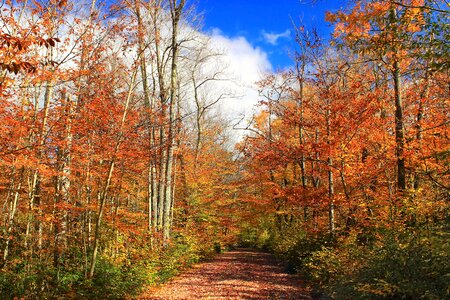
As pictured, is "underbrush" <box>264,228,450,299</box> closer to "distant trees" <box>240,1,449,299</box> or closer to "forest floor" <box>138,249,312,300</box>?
"distant trees" <box>240,1,449,299</box>

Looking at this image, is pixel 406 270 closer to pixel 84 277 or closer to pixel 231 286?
pixel 231 286

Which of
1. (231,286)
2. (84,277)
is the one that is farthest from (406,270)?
(84,277)

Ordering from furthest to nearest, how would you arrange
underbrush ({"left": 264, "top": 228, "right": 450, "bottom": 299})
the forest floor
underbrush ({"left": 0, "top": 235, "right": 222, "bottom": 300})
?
1. the forest floor
2. underbrush ({"left": 0, "top": 235, "right": 222, "bottom": 300})
3. underbrush ({"left": 264, "top": 228, "right": 450, "bottom": 299})

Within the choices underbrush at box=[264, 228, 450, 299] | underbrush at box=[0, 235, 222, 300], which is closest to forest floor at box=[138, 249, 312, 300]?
underbrush at box=[0, 235, 222, 300]

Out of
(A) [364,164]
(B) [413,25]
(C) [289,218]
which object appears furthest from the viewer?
(C) [289,218]

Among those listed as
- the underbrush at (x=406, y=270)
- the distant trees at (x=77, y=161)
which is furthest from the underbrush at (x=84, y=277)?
the underbrush at (x=406, y=270)

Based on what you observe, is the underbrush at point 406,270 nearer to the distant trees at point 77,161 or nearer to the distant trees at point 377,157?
the distant trees at point 377,157

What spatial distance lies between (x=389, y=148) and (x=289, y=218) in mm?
14702

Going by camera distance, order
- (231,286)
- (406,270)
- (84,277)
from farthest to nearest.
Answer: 1. (231,286)
2. (84,277)
3. (406,270)

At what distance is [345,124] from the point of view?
39.5ft

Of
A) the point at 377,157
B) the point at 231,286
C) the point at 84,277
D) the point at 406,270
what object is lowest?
the point at 231,286

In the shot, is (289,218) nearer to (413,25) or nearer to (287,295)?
(287,295)

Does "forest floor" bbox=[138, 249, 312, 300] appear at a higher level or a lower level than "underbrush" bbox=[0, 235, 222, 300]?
lower

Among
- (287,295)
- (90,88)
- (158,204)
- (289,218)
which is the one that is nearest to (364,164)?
(287,295)
